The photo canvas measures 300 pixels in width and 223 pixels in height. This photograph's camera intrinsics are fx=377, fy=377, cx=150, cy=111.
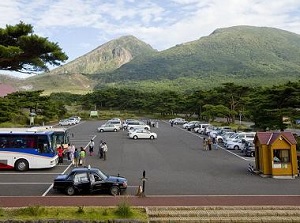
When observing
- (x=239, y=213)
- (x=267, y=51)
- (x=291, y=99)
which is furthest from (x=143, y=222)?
(x=267, y=51)

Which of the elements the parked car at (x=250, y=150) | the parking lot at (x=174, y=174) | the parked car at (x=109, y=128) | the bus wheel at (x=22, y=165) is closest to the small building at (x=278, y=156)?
the parking lot at (x=174, y=174)

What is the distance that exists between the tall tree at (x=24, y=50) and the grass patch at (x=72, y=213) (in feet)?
21.4

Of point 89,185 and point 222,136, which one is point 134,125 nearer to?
point 222,136

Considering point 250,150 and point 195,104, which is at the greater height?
point 195,104

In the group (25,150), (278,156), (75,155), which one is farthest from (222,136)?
(25,150)

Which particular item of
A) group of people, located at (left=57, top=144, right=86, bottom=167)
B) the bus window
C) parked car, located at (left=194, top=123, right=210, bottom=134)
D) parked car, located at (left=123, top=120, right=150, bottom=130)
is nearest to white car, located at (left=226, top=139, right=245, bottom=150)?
parked car, located at (left=194, top=123, right=210, bottom=134)

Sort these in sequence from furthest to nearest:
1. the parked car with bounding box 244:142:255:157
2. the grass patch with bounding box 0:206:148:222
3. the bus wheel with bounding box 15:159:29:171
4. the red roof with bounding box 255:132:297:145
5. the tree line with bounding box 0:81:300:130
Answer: the tree line with bounding box 0:81:300:130 < the parked car with bounding box 244:142:255:157 < the bus wheel with bounding box 15:159:29:171 < the red roof with bounding box 255:132:297:145 < the grass patch with bounding box 0:206:148:222

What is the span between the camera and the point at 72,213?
1373cm

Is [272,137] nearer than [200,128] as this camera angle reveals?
Yes

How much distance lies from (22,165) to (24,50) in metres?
9.58

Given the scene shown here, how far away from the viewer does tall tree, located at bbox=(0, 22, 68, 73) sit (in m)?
16.2

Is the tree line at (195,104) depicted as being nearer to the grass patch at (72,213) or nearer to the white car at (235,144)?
the white car at (235,144)

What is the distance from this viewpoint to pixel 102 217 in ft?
43.7

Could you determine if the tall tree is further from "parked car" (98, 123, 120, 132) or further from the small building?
"parked car" (98, 123, 120, 132)
